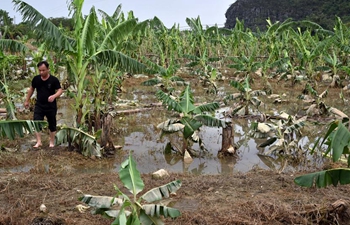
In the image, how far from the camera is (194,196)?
4.50m

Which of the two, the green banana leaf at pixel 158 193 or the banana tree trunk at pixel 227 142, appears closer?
the green banana leaf at pixel 158 193

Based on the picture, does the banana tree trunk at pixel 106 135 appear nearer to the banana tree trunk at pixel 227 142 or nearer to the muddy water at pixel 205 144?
the muddy water at pixel 205 144

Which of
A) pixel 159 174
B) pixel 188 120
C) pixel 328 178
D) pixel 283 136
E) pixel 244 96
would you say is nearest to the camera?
pixel 328 178

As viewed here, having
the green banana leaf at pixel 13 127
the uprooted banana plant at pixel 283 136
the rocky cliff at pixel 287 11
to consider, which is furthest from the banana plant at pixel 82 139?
the rocky cliff at pixel 287 11

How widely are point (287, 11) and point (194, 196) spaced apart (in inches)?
2619

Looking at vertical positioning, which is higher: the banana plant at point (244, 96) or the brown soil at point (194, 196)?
the banana plant at point (244, 96)

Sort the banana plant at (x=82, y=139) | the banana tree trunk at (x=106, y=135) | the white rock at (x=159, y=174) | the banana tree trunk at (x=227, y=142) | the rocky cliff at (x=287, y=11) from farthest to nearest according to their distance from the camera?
the rocky cliff at (x=287, y=11) → the banana tree trunk at (x=106, y=135) → the banana tree trunk at (x=227, y=142) → the banana plant at (x=82, y=139) → the white rock at (x=159, y=174)

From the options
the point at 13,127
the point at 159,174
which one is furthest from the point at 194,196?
the point at 13,127

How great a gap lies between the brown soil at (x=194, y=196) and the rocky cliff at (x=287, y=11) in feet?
102

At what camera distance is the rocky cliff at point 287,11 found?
4412cm

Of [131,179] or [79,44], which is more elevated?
[79,44]

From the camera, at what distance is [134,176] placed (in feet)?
10.9

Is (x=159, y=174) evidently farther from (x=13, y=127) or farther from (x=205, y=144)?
(x=205, y=144)

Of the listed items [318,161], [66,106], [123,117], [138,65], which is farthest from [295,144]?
[66,106]
